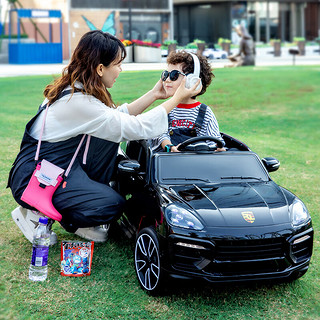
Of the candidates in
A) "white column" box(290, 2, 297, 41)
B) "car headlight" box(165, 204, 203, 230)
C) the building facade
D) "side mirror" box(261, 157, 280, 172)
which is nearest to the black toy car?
"car headlight" box(165, 204, 203, 230)

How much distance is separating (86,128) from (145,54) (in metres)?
2.22

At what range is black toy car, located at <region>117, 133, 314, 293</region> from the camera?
3447 mm

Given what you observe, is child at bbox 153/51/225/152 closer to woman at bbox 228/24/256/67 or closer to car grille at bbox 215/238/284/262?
car grille at bbox 215/238/284/262

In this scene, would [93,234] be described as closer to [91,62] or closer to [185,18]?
[91,62]

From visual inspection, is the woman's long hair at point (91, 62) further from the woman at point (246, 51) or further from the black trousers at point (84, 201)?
the woman at point (246, 51)

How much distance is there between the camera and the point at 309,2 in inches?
1948

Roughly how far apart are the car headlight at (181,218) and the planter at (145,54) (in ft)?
8.86

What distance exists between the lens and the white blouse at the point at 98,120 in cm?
407

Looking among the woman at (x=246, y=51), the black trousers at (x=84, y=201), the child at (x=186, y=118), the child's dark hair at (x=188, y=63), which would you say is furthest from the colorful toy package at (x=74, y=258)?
the woman at (x=246, y=51)

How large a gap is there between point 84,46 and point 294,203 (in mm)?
2054

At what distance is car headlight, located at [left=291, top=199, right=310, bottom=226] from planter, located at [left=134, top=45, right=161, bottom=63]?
8.82ft

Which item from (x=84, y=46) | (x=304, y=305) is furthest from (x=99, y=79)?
(x=304, y=305)

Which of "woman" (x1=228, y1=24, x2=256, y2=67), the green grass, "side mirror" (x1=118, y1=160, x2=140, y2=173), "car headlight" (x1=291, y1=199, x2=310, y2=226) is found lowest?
the green grass

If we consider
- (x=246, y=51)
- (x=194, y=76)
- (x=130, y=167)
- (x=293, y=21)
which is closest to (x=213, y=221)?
(x=130, y=167)
